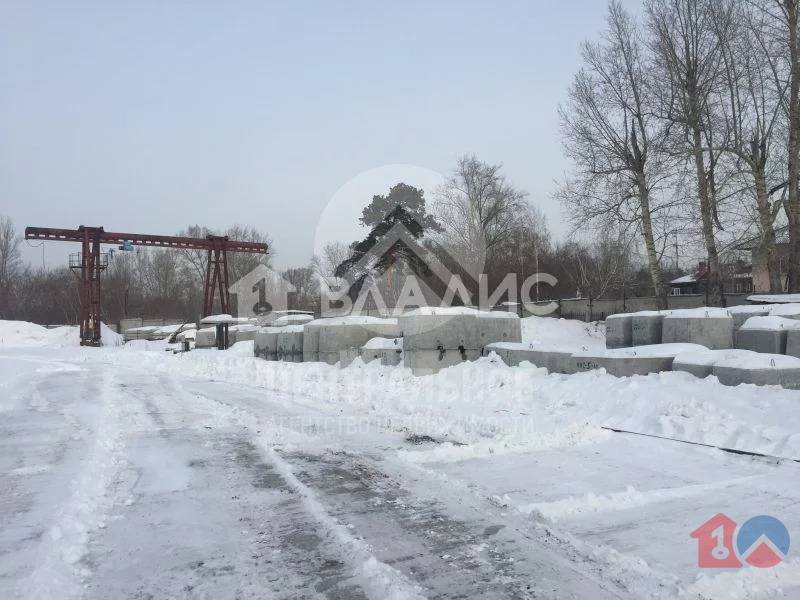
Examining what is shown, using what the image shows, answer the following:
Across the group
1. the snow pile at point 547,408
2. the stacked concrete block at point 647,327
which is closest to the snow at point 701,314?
the stacked concrete block at point 647,327

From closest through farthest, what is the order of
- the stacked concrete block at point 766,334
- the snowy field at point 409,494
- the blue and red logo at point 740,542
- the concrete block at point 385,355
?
1. the snowy field at point 409,494
2. the blue and red logo at point 740,542
3. the stacked concrete block at point 766,334
4. the concrete block at point 385,355

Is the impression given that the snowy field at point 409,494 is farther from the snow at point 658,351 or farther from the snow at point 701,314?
the snow at point 701,314

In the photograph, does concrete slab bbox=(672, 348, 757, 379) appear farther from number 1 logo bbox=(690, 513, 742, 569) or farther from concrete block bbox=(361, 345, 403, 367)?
concrete block bbox=(361, 345, 403, 367)

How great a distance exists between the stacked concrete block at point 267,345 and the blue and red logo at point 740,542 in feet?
61.9

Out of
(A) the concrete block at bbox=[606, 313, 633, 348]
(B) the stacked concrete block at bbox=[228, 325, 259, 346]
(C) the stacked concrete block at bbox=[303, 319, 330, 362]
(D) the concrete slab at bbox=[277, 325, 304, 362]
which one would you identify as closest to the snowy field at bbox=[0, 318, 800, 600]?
(A) the concrete block at bbox=[606, 313, 633, 348]

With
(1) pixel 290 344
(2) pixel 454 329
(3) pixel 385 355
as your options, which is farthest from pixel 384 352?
(1) pixel 290 344

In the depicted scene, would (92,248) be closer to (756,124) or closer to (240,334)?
(240,334)

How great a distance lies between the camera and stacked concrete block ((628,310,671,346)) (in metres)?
11.6

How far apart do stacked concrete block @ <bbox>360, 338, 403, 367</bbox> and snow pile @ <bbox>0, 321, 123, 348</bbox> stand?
118 feet

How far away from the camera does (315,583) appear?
355cm

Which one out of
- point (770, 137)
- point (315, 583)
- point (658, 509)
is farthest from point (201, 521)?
point (770, 137)

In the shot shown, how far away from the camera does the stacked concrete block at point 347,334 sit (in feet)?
60.1

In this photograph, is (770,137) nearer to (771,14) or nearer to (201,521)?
(771,14)

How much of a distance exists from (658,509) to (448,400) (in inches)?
232
